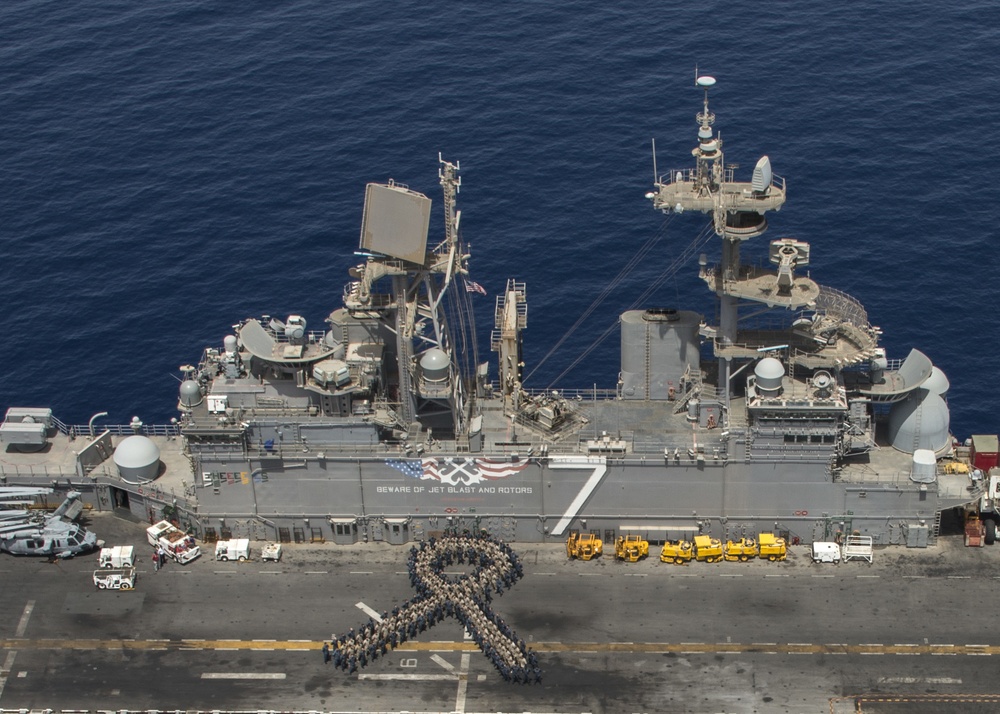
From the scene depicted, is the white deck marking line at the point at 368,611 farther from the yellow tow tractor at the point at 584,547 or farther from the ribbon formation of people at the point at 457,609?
the yellow tow tractor at the point at 584,547

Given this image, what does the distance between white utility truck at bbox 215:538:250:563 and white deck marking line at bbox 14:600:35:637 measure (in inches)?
448

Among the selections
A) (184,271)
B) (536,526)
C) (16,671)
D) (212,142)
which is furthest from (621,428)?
(212,142)

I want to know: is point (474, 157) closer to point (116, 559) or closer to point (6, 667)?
point (116, 559)

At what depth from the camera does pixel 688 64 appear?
14838 centimetres

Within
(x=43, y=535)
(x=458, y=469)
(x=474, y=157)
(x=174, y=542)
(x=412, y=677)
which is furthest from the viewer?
(x=474, y=157)

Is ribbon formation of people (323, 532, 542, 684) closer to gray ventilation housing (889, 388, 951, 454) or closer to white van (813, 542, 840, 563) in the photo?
white van (813, 542, 840, 563)

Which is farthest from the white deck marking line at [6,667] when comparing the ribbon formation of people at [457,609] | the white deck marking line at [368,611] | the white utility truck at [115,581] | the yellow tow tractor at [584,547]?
the yellow tow tractor at [584,547]

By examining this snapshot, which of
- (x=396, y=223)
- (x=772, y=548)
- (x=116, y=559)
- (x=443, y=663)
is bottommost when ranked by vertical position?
(x=443, y=663)

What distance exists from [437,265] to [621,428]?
15.9 meters

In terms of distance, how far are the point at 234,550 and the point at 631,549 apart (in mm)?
24662

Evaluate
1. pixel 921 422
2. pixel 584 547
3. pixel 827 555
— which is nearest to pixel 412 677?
pixel 584 547

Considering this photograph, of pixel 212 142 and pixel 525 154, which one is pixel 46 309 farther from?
pixel 525 154

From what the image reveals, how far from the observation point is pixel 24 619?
8675cm

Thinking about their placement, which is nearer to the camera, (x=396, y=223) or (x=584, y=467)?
(x=396, y=223)
